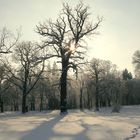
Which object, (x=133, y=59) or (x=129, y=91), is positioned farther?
(x=129, y=91)

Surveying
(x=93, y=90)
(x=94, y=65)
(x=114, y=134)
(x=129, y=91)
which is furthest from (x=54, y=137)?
(x=129, y=91)

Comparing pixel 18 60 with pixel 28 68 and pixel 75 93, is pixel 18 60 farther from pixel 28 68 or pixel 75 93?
pixel 75 93

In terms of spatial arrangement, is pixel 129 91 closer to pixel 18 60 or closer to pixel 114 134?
pixel 18 60

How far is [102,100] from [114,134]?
10061 cm

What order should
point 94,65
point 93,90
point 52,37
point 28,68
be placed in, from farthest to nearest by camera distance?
point 93,90 → point 94,65 → point 28,68 → point 52,37

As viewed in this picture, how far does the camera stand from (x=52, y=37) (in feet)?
150

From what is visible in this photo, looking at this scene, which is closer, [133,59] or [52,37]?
[52,37]

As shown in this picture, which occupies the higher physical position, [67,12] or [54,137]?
[67,12]

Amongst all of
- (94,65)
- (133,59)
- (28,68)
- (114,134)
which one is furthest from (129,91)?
(114,134)

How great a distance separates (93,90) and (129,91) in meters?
20.8

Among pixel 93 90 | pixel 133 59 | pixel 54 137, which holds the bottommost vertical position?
pixel 54 137

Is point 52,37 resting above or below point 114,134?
above

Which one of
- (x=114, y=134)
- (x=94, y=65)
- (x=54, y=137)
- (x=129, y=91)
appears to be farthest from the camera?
(x=129, y=91)

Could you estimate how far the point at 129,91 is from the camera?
126 metres
